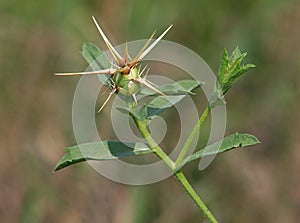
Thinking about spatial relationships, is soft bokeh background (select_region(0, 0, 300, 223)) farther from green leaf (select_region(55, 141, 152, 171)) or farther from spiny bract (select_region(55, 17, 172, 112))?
spiny bract (select_region(55, 17, 172, 112))

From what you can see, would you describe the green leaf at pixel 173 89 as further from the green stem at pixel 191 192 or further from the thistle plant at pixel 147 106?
the green stem at pixel 191 192

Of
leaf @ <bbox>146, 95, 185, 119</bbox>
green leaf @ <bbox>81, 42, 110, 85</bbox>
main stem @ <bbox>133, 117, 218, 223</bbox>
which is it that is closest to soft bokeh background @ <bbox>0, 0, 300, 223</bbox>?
green leaf @ <bbox>81, 42, 110, 85</bbox>

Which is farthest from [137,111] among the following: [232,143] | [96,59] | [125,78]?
[96,59]

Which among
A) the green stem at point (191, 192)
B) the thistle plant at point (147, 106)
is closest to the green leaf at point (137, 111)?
the thistle plant at point (147, 106)

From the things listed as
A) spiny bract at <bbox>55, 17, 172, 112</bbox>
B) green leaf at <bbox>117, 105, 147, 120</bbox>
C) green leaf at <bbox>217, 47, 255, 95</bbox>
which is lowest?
green leaf at <bbox>217, 47, 255, 95</bbox>

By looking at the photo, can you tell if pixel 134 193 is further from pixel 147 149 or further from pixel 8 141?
pixel 147 149

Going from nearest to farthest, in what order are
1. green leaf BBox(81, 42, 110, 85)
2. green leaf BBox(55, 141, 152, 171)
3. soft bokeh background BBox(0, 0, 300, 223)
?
green leaf BBox(55, 141, 152, 171)
green leaf BBox(81, 42, 110, 85)
soft bokeh background BBox(0, 0, 300, 223)

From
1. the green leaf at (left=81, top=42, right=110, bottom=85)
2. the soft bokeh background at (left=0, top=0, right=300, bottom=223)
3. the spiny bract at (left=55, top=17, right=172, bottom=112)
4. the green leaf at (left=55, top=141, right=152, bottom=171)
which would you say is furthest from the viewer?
the soft bokeh background at (left=0, top=0, right=300, bottom=223)

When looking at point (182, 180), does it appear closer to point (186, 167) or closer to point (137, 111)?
point (137, 111)
